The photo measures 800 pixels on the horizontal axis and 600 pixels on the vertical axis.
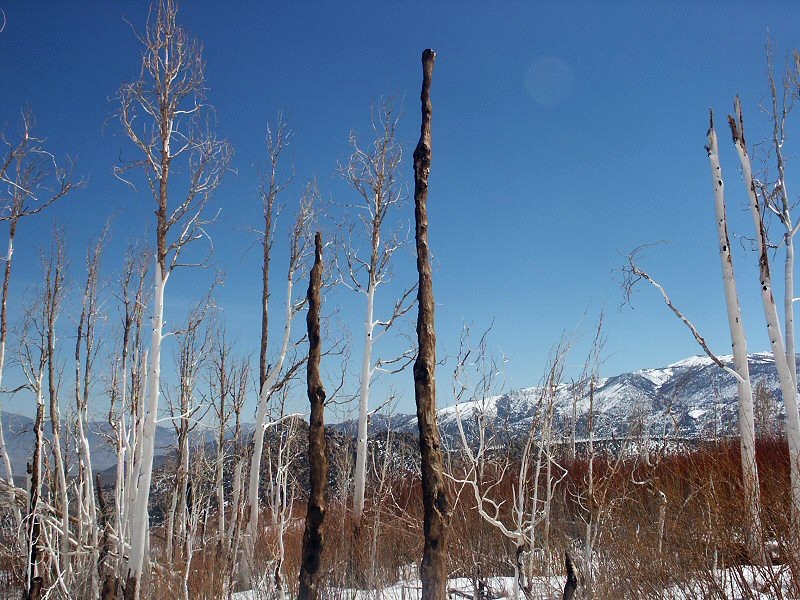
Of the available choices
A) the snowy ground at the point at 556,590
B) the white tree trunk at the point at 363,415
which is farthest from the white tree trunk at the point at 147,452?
the white tree trunk at the point at 363,415

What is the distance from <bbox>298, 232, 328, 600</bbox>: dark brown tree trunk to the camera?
24.3ft

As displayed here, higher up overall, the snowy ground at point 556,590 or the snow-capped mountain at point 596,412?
the snow-capped mountain at point 596,412

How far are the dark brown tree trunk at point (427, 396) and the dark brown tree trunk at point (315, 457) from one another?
173 centimetres

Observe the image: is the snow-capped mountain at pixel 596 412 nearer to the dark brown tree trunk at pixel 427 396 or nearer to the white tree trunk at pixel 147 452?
the dark brown tree trunk at pixel 427 396

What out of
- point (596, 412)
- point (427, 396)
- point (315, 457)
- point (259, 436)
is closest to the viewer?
point (427, 396)

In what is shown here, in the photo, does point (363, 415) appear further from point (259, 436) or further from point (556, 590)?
point (556, 590)

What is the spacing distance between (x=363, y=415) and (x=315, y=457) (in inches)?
255

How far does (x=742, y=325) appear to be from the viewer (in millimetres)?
8836

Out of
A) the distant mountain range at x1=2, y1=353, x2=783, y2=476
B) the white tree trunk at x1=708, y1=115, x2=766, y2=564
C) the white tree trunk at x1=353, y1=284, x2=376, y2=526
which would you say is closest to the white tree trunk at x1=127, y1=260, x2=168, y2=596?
the distant mountain range at x1=2, y1=353, x2=783, y2=476

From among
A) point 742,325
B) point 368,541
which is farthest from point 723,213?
point 368,541

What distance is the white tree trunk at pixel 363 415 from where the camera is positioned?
1389 centimetres

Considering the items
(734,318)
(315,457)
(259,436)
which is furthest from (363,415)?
(734,318)

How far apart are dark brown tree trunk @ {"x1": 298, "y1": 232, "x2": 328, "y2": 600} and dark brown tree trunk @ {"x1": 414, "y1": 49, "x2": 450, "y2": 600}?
173 cm

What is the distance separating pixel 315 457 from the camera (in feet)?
25.8
